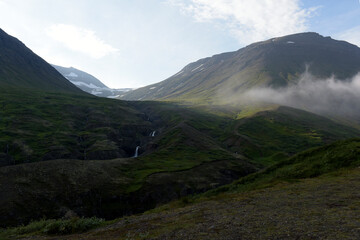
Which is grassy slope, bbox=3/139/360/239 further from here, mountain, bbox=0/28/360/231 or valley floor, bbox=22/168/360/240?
mountain, bbox=0/28/360/231

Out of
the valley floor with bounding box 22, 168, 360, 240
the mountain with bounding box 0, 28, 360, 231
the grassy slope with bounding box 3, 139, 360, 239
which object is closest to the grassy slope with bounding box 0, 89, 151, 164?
the mountain with bounding box 0, 28, 360, 231

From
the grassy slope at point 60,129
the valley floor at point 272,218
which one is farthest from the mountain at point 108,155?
the valley floor at point 272,218

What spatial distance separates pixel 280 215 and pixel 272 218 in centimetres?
101

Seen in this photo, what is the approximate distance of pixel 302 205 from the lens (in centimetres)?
2314

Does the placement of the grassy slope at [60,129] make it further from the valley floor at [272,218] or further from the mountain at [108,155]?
the valley floor at [272,218]

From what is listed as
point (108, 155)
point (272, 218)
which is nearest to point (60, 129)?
point (108, 155)

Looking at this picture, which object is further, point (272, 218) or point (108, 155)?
point (108, 155)

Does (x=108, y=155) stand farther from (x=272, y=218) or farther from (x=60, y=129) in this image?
(x=272, y=218)

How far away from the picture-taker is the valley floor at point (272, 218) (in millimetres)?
16812

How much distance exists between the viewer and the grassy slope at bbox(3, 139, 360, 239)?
1709 cm

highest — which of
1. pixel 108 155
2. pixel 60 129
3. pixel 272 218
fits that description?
pixel 272 218

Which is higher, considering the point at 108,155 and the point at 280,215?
the point at 280,215

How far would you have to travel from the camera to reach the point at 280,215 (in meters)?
20.8

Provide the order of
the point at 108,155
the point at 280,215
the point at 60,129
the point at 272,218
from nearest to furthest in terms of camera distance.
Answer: the point at 272,218 < the point at 280,215 < the point at 108,155 < the point at 60,129
